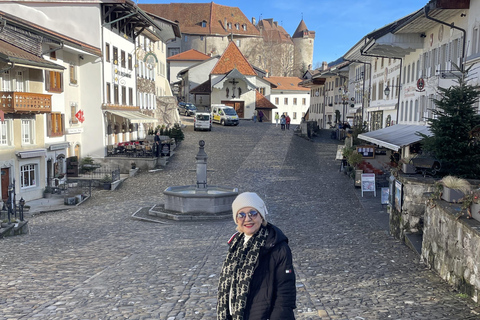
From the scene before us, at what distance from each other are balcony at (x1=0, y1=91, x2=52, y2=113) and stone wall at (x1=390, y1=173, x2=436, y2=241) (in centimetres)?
1801

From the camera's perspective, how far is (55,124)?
28453 mm

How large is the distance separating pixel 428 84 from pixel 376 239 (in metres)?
14.3

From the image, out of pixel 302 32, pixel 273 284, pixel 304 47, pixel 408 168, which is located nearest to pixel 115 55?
pixel 408 168

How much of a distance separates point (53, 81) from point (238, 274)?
2649 cm

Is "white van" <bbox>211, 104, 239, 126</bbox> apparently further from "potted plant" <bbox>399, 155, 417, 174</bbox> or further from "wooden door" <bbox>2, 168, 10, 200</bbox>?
"potted plant" <bbox>399, 155, 417, 174</bbox>

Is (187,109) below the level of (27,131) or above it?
above

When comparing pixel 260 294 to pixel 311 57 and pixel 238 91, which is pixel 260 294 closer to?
pixel 238 91

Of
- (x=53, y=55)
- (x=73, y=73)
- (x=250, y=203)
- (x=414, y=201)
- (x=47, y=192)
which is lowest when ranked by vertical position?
(x=47, y=192)

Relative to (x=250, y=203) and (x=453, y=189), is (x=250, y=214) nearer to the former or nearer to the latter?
(x=250, y=203)

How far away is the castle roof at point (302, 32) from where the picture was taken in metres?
139

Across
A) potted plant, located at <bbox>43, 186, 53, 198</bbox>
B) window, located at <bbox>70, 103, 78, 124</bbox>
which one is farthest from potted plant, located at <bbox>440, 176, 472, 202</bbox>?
window, located at <bbox>70, 103, 78, 124</bbox>

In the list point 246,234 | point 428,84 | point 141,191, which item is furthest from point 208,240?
point 428,84

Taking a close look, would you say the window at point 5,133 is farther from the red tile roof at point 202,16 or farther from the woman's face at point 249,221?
the red tile roof at point 202,16

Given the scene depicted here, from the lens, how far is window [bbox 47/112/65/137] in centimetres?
2764
